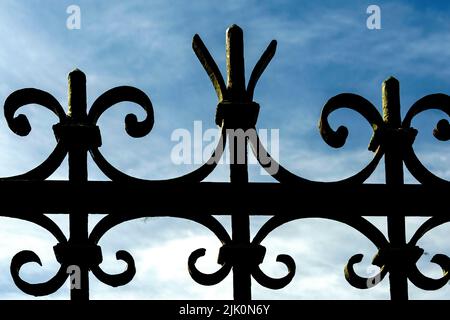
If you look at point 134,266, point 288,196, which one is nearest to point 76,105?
point 134,266

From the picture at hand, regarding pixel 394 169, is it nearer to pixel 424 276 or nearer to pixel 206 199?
pixel 424 276

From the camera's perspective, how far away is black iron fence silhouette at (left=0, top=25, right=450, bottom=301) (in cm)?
340

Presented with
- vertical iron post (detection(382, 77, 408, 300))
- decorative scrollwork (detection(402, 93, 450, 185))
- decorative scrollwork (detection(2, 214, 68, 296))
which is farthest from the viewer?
decorative scrollwork (detection(402, 93, 450, 185))

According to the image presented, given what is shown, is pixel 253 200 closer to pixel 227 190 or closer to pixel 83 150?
pixel 227 190

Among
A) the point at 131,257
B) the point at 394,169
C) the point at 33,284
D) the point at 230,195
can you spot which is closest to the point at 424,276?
the point at 394,169

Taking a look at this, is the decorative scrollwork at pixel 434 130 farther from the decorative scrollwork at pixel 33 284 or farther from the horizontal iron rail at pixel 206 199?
the decorative scrollwork at pixel 33 284

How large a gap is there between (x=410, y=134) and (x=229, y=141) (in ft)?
2.66

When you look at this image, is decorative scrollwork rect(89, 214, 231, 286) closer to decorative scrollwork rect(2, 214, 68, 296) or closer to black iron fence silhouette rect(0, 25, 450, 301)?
black iron fence silhouette rect(0, 25, 450, 301)

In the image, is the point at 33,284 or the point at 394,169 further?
the point at 394,169

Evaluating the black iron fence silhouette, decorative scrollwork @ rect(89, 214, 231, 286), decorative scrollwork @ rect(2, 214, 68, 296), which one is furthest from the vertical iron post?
decorative scrollwork @ rect(2, 214, 68, 296)

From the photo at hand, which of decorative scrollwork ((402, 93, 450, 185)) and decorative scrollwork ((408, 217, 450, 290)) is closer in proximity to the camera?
decorative scrollwork ((408, 217, 450, 290))

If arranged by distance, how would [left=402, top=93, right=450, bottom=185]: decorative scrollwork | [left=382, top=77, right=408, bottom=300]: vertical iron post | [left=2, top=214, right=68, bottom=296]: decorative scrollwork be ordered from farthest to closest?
1. [left=402, top=93, right=450, bottom=185]: decorative scrollwork
2. [left=382, top=77, right=408, bottom=300]: vertical iron post
3. [left=2, top=214, right=68, bottom=296]: decorative scrollwork

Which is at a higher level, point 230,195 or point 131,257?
point 230,195

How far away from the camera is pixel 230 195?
11.4 feet
